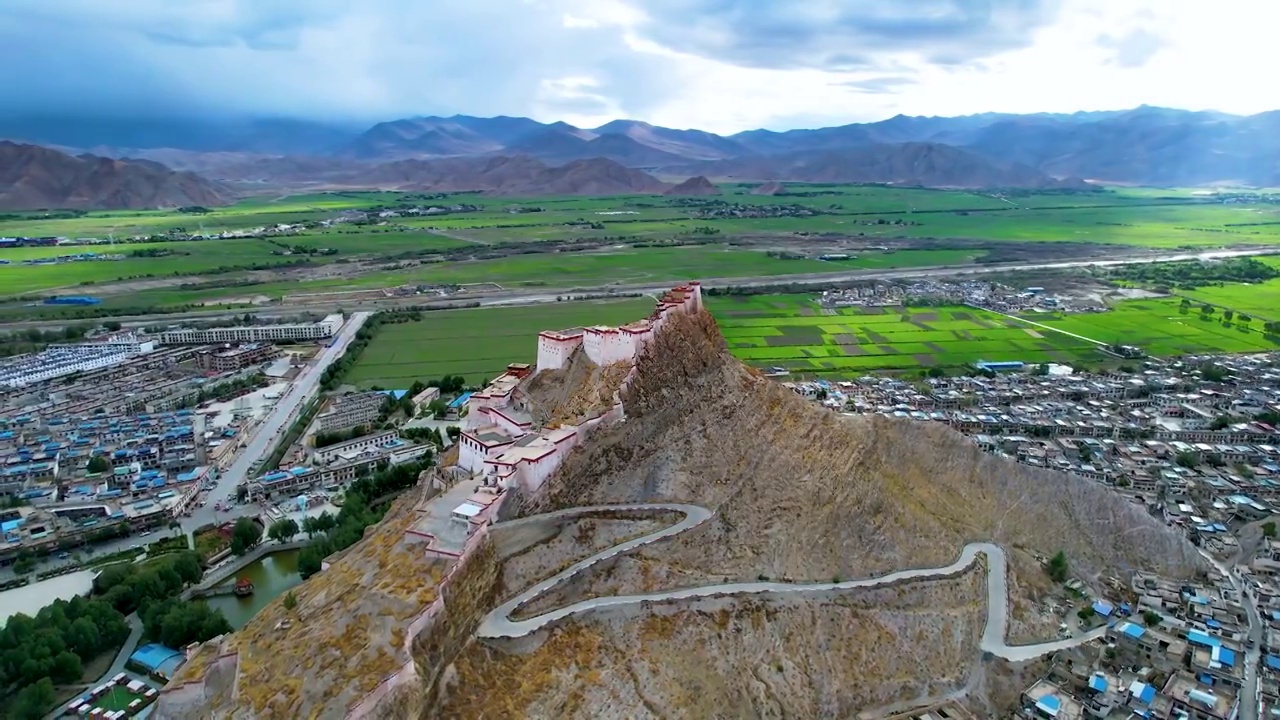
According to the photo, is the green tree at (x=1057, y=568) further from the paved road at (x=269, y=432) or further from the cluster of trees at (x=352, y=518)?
the paved road at (x=269, y=432)

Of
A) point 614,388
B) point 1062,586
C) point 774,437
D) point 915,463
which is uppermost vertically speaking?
point 614,388

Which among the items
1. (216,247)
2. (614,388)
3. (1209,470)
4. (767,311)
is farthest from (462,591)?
(216,247)

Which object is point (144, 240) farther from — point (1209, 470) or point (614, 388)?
point (1209, 470)

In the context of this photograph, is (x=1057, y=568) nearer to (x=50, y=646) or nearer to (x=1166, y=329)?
(x=50, y=646)

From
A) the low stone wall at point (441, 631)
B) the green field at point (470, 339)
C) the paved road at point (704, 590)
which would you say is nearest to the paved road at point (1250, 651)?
the paved road at point (704, 590)

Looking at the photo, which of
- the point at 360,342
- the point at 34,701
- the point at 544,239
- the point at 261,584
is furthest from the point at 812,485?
the point at 544,239

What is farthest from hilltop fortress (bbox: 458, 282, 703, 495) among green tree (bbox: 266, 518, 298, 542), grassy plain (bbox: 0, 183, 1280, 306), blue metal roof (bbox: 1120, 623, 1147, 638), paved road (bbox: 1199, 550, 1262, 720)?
grassy plain (bbox: 0, 183, 1280, 306)

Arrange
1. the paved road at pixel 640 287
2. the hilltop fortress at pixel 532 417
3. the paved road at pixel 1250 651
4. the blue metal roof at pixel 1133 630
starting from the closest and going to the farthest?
the paved road at pixel 1250 651
the hilltop fortress at pixel 532 417
the blue metal roof at pixel 1133 630
the paved road at pixel 640 287
